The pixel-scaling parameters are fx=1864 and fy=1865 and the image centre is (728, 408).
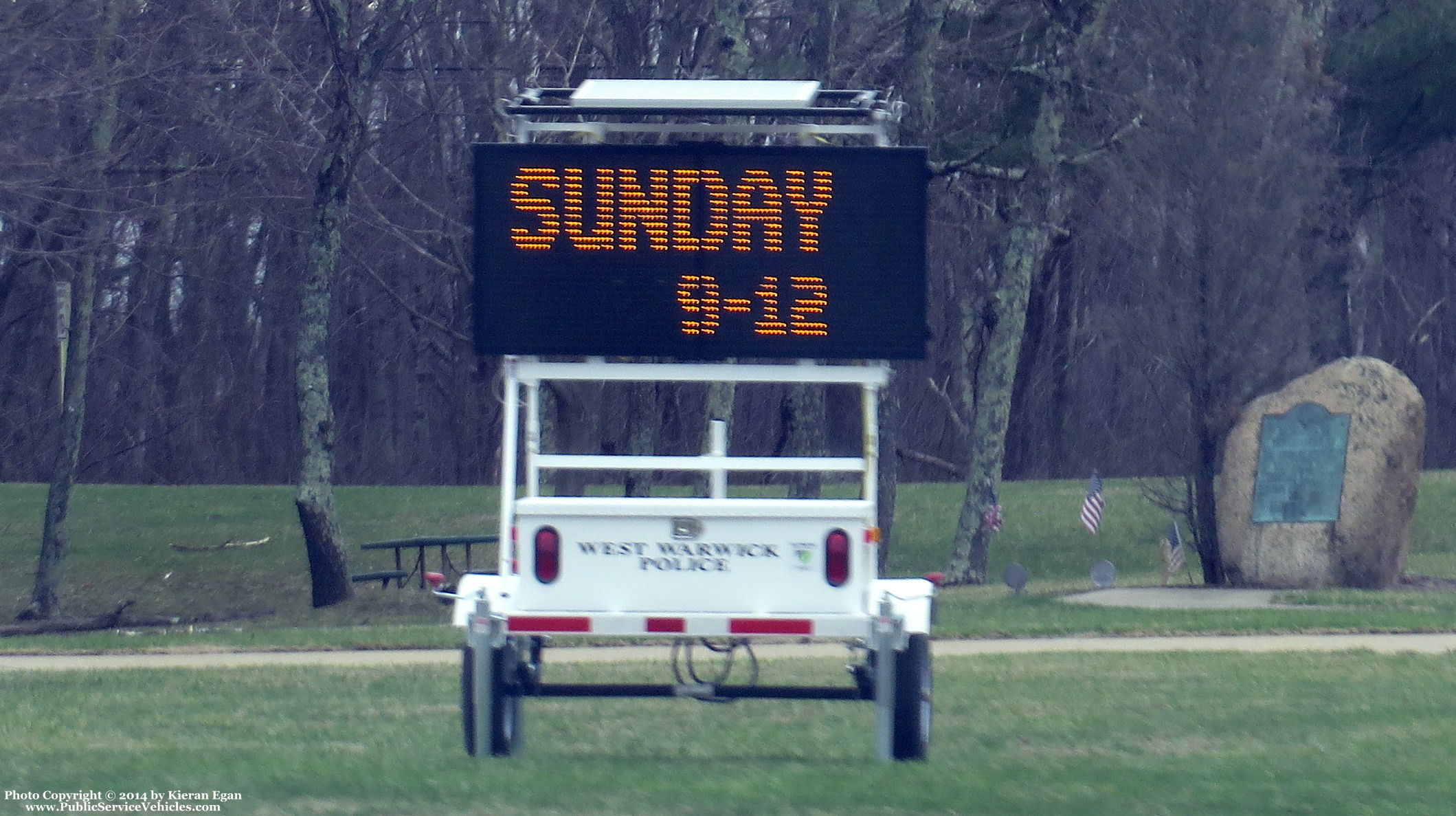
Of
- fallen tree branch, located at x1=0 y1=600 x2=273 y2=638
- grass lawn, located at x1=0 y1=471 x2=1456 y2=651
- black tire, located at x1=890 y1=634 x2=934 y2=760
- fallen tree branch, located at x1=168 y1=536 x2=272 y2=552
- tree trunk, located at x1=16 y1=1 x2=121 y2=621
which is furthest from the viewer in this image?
fallen tree branch, located at x1=168 y1=536 x2=272 y2=552

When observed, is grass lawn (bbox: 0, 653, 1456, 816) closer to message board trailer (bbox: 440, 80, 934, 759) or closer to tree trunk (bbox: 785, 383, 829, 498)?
message board trailer (bbox: 440, 80, 934, 759)

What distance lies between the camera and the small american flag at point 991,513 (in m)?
22.3

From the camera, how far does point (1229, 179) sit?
63.3 feet

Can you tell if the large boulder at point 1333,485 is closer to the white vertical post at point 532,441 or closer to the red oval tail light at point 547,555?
the white vertical post at point 532,441

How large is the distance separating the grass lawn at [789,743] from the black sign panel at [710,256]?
1863mm

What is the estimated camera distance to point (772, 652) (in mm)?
13750

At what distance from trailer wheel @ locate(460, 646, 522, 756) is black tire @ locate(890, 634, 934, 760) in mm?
1610

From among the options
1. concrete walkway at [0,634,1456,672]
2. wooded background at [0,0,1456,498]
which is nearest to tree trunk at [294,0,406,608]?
wooded background at [0,0,1456,498]

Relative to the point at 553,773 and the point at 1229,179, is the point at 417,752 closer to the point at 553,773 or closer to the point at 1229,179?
the point at 553,773

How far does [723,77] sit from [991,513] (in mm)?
6112

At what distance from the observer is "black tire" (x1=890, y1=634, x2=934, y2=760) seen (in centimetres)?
771

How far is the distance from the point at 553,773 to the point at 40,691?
512 centimetres

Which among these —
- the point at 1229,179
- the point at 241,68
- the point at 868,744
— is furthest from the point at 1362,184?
the point at 868,744
